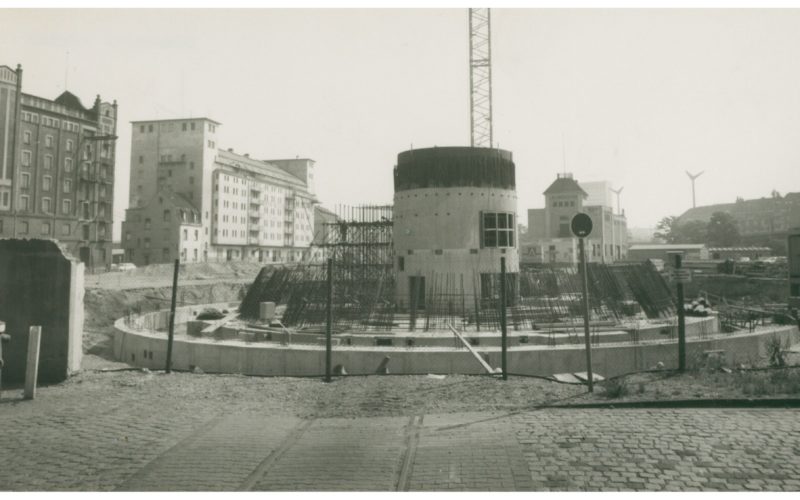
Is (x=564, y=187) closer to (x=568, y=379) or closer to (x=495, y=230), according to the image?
(x=495, y=230)

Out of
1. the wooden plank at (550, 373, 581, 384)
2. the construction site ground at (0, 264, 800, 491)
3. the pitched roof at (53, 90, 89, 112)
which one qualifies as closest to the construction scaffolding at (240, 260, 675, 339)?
the wooden plank at (550, 373, 581, 384)

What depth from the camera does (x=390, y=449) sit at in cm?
705

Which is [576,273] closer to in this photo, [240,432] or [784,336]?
[784,336]

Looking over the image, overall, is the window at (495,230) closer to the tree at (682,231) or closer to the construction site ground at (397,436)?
the construction site ground at (397,436)

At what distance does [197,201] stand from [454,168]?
187 ft

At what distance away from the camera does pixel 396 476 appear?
6230 millimetres

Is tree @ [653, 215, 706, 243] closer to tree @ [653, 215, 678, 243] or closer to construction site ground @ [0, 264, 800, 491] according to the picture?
tree @ [653, 215, 678, 243]

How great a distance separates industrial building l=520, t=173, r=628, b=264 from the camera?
81144mm

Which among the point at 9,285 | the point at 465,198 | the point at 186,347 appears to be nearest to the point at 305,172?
the point at 465,198

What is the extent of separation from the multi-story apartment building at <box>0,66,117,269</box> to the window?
21753 mm

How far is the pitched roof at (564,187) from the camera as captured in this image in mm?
87637

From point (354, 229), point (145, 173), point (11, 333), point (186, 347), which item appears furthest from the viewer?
point (145, 173)

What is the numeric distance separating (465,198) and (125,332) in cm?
1711

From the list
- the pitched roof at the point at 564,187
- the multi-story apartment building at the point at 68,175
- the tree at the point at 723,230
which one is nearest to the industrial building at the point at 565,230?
the pitched roof at the point at 564,187
